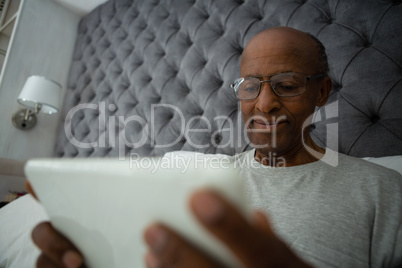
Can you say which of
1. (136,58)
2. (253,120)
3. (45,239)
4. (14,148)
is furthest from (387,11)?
(14,148)

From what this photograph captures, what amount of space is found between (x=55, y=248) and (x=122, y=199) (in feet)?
0.52

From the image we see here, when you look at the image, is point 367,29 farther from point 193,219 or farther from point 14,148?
point 14,148

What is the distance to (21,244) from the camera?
21.6 inches

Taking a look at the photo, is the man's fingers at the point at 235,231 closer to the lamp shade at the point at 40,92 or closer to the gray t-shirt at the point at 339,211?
the gray t-shirt at the point at 339,211

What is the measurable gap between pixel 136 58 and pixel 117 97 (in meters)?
0.27

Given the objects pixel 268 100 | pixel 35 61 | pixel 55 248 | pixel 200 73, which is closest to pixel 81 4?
pixel 35 61

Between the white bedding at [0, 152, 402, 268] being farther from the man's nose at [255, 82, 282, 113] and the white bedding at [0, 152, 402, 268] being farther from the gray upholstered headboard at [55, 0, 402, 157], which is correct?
the man's nose at [255, 82, 282, 113]

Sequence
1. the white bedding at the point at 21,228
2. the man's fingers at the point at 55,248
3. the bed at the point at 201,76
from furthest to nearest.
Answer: the bed at the point at 201,76
the white bedding at the point at 21,228
the man's fingers at the point at 55,248

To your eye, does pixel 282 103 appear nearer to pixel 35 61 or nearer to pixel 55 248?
pixel 55 248

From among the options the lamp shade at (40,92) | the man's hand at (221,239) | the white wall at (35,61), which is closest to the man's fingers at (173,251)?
the man's hand at (221,239)

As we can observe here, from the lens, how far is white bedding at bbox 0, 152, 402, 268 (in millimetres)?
509

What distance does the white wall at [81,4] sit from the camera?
1.76 metres

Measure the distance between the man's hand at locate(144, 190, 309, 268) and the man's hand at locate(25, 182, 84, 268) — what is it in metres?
0.18

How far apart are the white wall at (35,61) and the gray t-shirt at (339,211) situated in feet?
5.72
